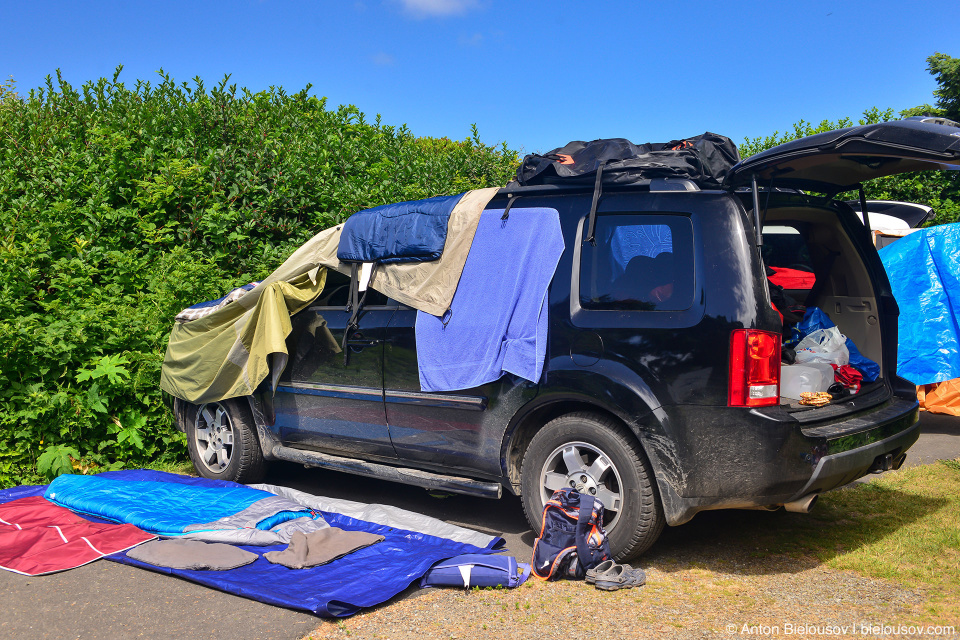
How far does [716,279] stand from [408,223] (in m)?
2.20

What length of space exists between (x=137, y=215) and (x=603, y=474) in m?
6.23

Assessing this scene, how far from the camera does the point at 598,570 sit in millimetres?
4070

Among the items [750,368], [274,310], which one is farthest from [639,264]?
[274,310]

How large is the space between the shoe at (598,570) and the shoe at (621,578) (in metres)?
0.02

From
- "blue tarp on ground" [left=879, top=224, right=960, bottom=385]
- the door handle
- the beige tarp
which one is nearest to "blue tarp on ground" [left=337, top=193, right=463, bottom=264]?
the beige tarp

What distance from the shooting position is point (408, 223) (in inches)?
208

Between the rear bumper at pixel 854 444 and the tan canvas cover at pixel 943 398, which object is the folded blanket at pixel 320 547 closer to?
the rear bumper at pixel 854 444

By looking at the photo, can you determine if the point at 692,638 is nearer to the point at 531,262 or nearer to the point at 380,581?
the point at 380,581

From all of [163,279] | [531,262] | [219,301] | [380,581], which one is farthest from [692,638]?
[163,279]

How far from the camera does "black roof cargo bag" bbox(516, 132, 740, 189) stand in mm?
4410

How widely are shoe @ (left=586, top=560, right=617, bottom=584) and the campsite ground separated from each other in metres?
0.05

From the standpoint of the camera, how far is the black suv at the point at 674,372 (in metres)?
3.87

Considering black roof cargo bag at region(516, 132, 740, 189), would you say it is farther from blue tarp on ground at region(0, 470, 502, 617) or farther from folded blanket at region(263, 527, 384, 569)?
folded blanket at region(263, 527, 384, 569)

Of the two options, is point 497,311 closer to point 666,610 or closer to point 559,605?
point 559,605
